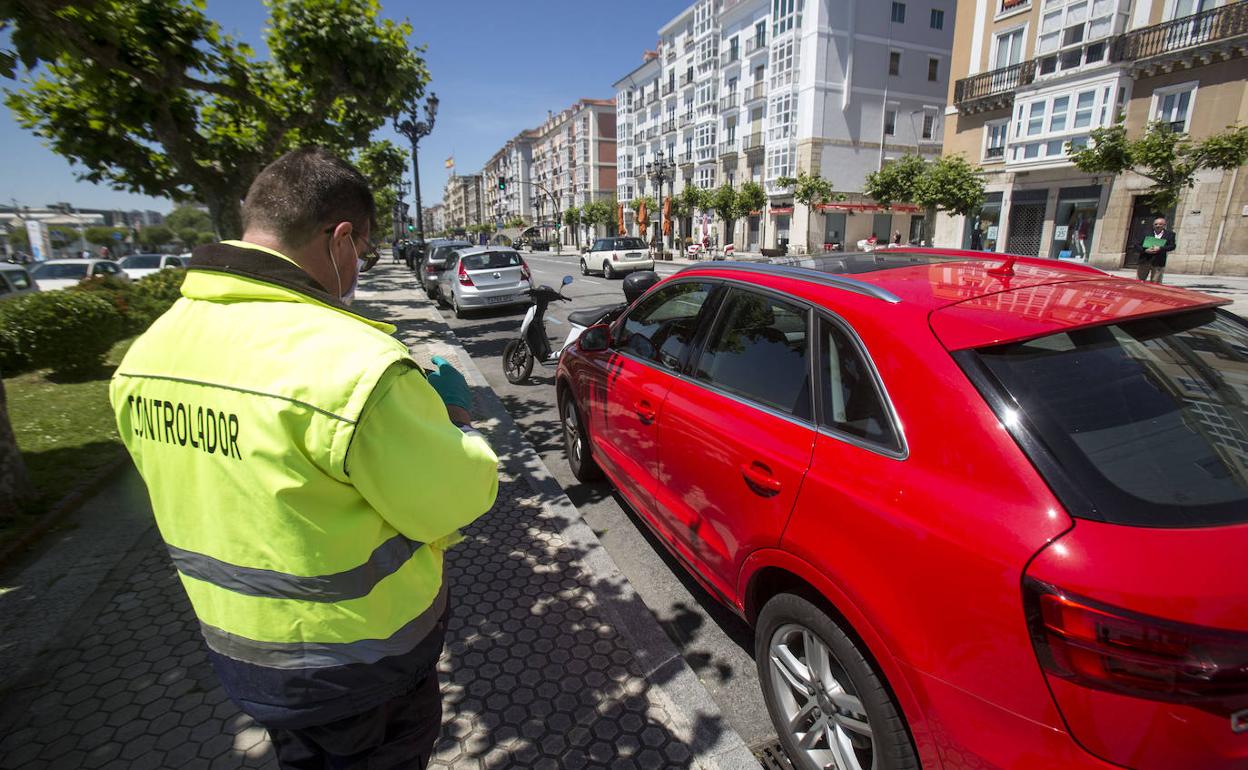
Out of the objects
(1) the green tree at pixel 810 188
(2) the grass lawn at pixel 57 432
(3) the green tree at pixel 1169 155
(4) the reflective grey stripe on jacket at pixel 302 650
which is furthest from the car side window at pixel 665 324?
(1) the green tree at pixel 810 188

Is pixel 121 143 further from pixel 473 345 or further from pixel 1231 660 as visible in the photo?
pixel 1231 660

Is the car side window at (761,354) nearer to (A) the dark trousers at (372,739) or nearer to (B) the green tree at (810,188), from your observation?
(A) the dark trousers at (372,739)

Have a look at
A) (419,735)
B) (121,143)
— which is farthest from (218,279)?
(121,143)

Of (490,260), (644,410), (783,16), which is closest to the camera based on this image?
(644,410)

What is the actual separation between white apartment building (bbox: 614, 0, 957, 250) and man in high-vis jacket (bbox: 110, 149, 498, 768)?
43.2 meters

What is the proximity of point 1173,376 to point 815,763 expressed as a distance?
1672 mm

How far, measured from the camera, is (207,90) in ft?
26.1

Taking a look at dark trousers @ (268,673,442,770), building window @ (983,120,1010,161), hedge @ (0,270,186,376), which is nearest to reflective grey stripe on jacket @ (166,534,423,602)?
dark trousers @ (268,673,442,770)

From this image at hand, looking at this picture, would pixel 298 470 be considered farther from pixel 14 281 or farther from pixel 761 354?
pixel 14 281

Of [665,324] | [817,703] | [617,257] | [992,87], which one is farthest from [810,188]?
[817,703]

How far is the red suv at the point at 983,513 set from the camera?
1223mm

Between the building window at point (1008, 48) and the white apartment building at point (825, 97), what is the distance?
29.9 feet

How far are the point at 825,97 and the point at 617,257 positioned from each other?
2520 centimetres

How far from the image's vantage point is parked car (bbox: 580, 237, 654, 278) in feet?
78.0
